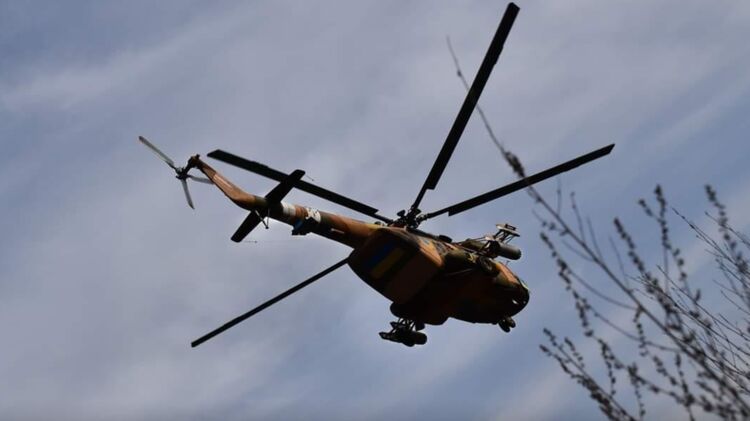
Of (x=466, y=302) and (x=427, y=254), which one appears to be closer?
(x=427, y=254)

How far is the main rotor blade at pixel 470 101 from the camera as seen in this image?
15584 mm

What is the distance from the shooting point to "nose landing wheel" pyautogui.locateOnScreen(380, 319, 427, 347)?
64.7 ft

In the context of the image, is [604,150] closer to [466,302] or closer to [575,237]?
[466,302]

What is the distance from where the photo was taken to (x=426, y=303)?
1895 cm

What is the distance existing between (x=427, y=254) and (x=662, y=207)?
11056 millimetres

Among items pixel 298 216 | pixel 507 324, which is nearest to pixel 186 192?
pixel 298 216

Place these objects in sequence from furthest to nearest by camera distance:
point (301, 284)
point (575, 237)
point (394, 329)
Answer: point (394, 329) → point (301, 284) → point (575, 237)

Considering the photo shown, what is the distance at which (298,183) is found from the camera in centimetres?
1673

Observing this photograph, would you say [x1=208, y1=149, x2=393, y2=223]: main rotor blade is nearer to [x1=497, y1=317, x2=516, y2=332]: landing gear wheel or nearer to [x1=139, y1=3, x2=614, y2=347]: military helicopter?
[x1=139, y1=3, x2=614, y2=347]: military helicopter

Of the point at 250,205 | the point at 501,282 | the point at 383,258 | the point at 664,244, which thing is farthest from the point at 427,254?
the point at 664,244

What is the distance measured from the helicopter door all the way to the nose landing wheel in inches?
59.4

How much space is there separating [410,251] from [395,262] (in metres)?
0.43

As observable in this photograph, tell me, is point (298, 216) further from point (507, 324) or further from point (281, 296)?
point (507, 324)

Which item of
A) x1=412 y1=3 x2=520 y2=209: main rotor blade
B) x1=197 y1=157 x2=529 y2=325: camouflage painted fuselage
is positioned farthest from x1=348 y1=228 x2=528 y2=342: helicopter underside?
x1=412 y1=3 x2=520 y2=209: main rotor blade
